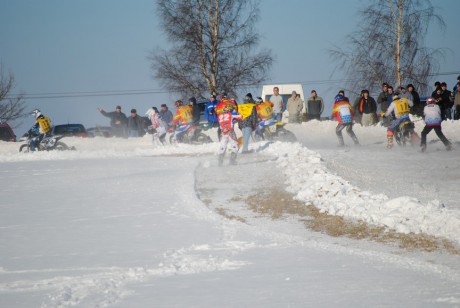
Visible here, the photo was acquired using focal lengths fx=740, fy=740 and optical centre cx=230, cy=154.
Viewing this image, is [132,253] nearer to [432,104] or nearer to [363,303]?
[363,303]

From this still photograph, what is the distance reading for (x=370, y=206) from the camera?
10.4 metres

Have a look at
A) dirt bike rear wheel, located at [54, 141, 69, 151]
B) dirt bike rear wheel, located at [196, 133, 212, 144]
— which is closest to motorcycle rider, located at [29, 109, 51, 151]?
dirt bike rear wheel, located at [54, 141, 69, 151]

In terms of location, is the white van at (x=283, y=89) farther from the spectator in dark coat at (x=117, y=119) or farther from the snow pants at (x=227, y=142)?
the snow pants at (x=227, y=142)

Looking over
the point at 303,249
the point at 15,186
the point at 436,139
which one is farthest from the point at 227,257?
the point at 436,139

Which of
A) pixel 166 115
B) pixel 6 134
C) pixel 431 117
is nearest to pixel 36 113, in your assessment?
pixel 166 115

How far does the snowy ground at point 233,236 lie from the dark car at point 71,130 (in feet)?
56.5

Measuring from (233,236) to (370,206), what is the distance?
2.36 meters

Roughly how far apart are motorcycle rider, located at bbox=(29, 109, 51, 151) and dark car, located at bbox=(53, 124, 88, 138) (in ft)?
29.2

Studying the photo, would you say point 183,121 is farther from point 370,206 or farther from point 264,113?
point 370,206

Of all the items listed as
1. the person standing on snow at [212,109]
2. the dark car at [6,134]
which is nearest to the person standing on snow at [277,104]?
the person standing on snow at [212,109]

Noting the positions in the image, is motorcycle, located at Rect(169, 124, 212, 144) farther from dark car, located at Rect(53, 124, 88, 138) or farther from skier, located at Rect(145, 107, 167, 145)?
dark car, located at Rect(53, 124, 88, 138)

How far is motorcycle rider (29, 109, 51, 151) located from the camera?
2520cm

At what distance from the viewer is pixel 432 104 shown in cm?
1959

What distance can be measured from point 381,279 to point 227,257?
1.77m
